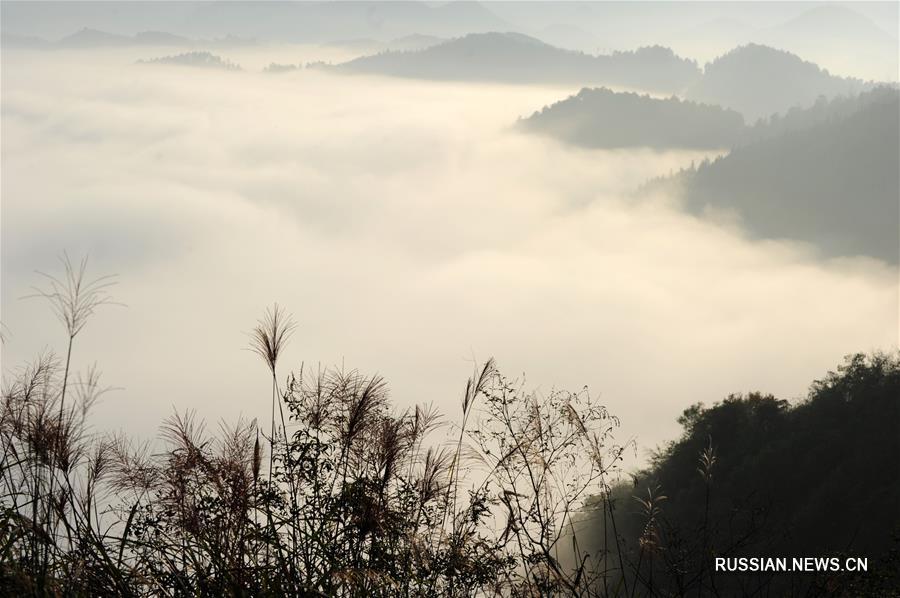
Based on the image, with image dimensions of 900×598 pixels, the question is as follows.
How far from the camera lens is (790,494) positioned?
95.7 ft

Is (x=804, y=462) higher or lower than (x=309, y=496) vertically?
higher

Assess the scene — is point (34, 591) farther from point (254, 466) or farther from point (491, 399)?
point (491, 399)

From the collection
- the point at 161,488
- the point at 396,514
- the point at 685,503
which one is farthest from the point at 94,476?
the point at 685,503

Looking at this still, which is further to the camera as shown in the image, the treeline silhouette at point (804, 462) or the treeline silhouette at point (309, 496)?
the treeline silhouette at point (804, 462)

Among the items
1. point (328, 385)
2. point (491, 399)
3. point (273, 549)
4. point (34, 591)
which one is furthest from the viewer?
point (491, 399)

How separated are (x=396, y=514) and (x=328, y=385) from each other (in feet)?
2.16

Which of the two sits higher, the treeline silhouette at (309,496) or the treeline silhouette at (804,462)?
the treeline silhouette at (804,462)

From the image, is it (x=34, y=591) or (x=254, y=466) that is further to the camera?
(x=254, y=466)

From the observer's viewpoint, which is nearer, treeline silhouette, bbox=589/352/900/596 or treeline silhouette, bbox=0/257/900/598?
treeline silhouette, bbox=0/257/900/598

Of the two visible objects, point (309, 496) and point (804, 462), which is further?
point (804, 462)

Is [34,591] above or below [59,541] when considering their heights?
below

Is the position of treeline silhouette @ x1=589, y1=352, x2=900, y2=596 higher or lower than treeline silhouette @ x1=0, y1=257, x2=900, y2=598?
higher

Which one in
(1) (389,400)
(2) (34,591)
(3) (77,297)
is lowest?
(2) (34,591)

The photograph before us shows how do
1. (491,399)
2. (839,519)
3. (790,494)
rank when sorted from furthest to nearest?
(790,494), (839,519), (491,399)
